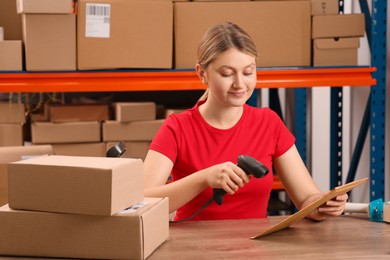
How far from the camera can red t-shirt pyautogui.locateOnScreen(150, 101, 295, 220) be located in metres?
2.00

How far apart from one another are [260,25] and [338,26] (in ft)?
1.02

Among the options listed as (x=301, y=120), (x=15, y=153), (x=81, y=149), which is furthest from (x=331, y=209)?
(x=301, y=120)

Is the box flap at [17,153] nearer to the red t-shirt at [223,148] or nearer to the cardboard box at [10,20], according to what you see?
the cardboard box at [10,20]

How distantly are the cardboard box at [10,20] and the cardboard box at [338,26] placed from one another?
1.17 meters

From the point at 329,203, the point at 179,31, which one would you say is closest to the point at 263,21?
the point at 179,31

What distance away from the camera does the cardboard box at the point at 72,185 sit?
4.43 feet

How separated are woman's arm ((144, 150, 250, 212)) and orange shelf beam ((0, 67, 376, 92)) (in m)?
0.92

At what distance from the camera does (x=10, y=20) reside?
300 cm

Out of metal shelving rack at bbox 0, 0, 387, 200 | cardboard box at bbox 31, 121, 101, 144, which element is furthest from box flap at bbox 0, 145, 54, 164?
cardboard box at bbox 31, 121, 101, 144

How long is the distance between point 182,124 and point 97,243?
700mm

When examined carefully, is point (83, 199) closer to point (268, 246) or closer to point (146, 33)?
point (268, 246)

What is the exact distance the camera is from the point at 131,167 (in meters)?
1.43

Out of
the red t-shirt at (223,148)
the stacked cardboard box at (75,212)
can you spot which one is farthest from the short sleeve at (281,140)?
the stacked cardboard box at (75,212)

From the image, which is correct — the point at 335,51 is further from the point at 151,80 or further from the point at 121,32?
the point at 121,32
